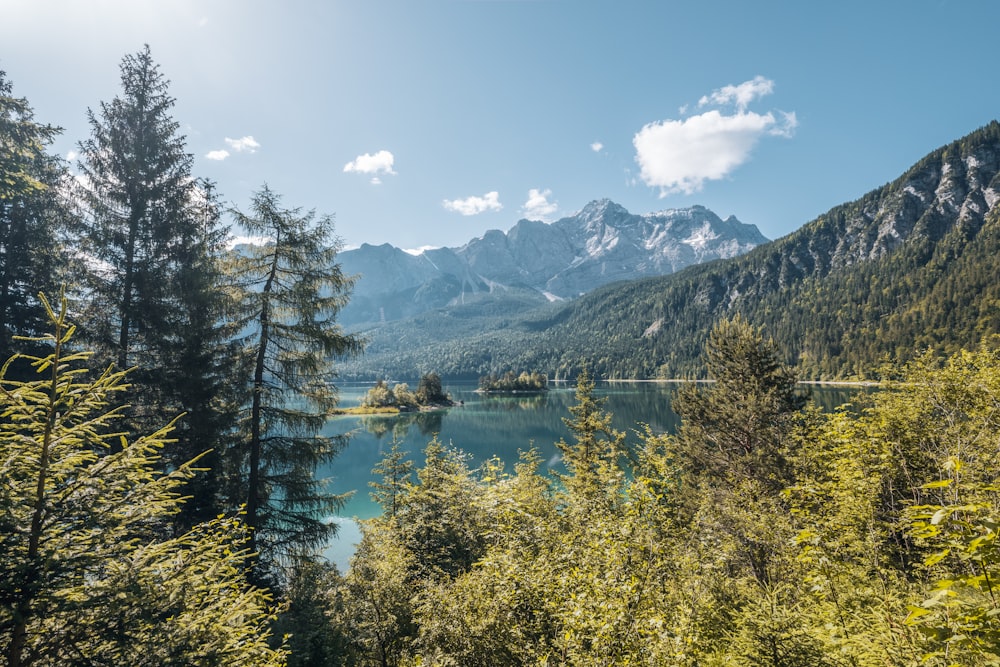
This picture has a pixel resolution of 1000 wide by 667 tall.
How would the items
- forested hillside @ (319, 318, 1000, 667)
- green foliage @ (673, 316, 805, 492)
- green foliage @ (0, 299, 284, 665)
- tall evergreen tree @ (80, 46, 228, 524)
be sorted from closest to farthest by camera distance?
green foliage @ (0, 299, 284, 665) → forested hillside @ (319, 318, 1000, 667) → tall evergreen tree @ (80, 46, 228, 524) → green foliage @ (673, 316, 805, 492)

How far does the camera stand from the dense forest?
158 inches

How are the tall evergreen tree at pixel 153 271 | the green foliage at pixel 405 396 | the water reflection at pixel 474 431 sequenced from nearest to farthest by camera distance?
1. the tall evergreen tree at pixel 153 271
2. the water reflection at pixel 474 431
3. the green foliage at pixel 405 396

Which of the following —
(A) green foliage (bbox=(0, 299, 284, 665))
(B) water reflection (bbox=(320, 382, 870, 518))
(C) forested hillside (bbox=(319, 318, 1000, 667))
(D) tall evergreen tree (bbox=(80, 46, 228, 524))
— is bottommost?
(B) water reflection (bbox=(320, 382, 870, 518))

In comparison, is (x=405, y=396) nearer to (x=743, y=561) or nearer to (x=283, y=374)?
(x=283, y=374)

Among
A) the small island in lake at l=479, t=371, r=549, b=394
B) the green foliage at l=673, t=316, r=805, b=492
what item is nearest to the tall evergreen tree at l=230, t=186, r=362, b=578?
the green foliage at l=673, t=316, r=805, b=492

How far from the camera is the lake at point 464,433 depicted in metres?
37.4

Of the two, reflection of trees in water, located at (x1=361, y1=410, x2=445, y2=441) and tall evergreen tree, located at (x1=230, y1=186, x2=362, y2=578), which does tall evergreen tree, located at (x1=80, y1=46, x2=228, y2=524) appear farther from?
reflection of trees in water, located at (x1=361, y1=410, x2=445, y2=441)

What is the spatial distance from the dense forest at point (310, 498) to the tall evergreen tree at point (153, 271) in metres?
0.07

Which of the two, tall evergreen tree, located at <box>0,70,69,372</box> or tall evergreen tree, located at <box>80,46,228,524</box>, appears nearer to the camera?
tall evergreen tree, located at <box>0,70,69,372</box>

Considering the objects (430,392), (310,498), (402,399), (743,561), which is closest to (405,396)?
(402,399)

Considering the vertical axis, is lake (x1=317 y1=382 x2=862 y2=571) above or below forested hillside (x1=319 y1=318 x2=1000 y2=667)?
below

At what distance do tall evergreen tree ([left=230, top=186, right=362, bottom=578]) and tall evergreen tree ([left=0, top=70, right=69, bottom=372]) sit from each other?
468cm

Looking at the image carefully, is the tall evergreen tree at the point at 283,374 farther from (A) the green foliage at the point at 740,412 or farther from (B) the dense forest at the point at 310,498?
(A) the green foliage at the point at 740,412

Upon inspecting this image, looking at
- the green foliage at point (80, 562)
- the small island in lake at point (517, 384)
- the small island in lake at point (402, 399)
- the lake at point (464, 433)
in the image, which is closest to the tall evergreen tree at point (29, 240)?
the green foliage at point (80, 562)
